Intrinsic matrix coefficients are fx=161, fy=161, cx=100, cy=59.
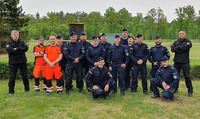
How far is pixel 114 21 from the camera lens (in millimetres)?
39906

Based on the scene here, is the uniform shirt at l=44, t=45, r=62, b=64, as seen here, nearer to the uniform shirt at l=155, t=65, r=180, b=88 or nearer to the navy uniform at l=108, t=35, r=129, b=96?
the navy uniform at l=108, t=35, r=129, b=96

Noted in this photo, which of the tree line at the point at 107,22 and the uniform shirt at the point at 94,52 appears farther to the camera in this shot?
the tree line at the point at 107,22

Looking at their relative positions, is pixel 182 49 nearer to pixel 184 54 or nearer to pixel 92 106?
pixel 184 54

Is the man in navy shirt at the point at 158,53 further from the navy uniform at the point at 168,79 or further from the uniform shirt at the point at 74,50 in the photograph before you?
the uniform shirt at the point at 74,50

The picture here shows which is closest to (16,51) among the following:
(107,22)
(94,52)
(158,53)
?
(94,52)

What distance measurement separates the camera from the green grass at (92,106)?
433 centimetres

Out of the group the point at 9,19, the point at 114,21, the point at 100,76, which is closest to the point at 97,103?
the point at 100,76

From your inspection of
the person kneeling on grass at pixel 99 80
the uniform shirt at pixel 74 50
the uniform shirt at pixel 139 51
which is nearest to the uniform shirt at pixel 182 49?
the uniform shirt at pixel 139 51

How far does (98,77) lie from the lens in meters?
5.52

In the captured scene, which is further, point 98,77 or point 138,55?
point 138,55

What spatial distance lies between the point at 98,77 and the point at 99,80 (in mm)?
147

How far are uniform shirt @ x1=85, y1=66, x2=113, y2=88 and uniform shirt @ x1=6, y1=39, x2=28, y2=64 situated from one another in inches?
98.7

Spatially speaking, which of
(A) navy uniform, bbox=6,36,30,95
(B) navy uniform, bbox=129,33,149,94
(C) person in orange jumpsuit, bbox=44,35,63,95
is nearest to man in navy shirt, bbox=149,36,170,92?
(B) navy uniform, bbox=129,33,149,94

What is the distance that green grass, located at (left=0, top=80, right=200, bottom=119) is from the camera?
433cm
